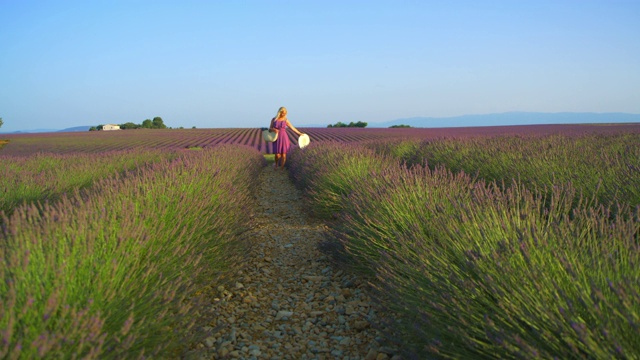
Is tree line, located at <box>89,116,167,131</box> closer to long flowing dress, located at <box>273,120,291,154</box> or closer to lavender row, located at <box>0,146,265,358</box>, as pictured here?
long flowing dress, located at <box>273,120,291,154</box>

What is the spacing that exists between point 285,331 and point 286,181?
22.0 ft

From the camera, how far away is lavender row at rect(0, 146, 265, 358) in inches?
56.2

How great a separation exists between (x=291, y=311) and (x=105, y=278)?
141 centimetres

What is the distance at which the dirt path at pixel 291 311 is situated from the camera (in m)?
2.44

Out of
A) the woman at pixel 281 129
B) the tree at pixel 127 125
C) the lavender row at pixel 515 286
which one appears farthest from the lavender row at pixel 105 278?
the tree at pixel 127 125

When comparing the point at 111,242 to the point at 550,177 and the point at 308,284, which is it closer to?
the point at 308,284

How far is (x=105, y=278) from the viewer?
187cm

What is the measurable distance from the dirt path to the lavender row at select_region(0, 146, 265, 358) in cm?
25

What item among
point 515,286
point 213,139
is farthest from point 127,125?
point 515,286

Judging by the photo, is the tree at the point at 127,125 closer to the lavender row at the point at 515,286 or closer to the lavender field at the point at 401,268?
the lavender field at the point at 401,268

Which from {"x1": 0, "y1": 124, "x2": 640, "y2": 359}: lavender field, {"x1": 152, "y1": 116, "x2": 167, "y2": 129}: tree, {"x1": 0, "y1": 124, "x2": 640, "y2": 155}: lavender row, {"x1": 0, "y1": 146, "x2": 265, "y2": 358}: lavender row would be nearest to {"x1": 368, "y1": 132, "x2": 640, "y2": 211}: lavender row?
{"x1": 0, "y1": 124, "x2": 640, "y2": 359}: lavender field

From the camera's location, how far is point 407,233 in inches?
112

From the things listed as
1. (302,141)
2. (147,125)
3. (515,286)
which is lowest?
(515,286)

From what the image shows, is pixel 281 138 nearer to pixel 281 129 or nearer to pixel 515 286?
pixel 281 129
